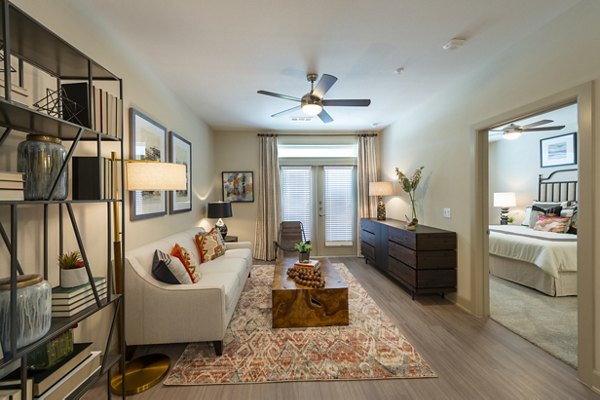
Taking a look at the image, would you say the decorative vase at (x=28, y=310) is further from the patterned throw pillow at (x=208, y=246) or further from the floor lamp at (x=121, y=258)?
the patterned throw pillow at (x=208, y=246)

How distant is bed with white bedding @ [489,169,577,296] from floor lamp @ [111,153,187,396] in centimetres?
447

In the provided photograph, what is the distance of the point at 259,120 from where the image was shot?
4.66 meters

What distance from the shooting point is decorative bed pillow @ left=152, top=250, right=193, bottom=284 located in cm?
221

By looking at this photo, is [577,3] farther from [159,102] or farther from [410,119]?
[159,102]

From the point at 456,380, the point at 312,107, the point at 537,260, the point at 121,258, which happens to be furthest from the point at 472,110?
the point at 121,258

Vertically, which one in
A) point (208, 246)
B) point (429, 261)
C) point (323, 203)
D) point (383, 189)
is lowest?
point (429, 261)

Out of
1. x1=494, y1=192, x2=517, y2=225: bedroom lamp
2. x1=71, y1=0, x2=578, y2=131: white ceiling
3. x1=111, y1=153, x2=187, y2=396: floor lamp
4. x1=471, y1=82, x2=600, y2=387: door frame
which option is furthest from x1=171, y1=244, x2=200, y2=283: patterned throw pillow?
x1=494, y1=192, x2=517, y2=225: bedroom lamp

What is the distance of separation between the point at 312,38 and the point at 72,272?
8.05ft

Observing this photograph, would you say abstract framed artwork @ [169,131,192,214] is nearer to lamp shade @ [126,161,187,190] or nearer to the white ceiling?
the white ceiling

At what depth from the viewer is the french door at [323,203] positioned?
5559mm

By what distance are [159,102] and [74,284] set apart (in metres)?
2.34

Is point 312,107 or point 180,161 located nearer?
point 312,107

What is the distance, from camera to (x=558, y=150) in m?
4.81

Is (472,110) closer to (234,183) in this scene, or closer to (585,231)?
(585,231)
